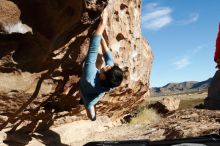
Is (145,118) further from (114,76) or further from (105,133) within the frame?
(114,76)

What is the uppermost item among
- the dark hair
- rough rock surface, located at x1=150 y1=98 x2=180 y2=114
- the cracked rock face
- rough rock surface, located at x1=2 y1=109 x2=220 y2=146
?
the cracked rock face

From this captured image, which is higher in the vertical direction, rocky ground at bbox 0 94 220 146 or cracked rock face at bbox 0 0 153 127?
cracked rock face at bbox 0 0 153 127

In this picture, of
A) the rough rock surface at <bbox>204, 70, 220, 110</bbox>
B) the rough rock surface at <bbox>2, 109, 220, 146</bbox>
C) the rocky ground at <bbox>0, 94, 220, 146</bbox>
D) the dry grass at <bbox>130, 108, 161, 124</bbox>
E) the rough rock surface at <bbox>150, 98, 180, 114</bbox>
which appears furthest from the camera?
the rough rock surface at <bbox>204, 70, 220, 110</bbox>

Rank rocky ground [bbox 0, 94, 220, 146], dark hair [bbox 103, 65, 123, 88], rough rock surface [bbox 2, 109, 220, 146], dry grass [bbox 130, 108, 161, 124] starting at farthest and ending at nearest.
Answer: dry grass [bbox 130, 108, 161, 124]
rough rock surface [bbox 2, 109, 220, 146]
rocky ground [bbox 0, 94, 220, 146]
dark hair [bbox 103, 65, 123, 88]

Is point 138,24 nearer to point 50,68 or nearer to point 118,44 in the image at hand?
point 118,44

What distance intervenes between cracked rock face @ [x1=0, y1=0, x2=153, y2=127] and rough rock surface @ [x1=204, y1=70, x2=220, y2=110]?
9.28 m

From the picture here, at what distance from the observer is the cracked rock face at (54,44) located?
575 cm

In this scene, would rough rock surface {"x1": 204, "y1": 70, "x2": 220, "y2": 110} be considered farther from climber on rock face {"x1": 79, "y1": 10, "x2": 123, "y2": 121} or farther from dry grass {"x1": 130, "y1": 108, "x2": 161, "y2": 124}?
climber on rock face {"x1": 79, "y1": 10, "x2": 123, "y2": 121}

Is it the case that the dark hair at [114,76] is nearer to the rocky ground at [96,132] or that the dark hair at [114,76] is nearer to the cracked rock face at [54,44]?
the cracked rock face at [54,44]

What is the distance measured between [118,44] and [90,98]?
2345 mm

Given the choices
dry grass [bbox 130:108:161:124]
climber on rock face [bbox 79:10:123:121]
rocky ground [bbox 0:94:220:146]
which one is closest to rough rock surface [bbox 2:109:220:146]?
rocky ground [bbox 0:94:220:146]

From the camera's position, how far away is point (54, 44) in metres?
6.25

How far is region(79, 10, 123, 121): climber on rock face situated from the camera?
5383 mm

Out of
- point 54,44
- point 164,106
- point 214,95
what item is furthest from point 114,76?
point 214,95
